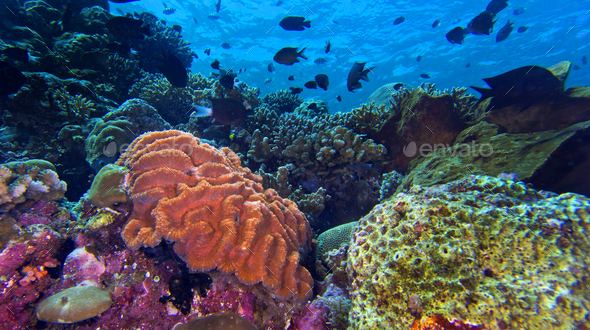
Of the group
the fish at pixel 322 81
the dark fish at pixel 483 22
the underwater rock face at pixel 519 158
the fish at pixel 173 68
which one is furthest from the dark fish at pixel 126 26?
the dark fish at pixel 483 22

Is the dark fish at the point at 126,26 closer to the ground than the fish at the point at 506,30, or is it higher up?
closer to the ground

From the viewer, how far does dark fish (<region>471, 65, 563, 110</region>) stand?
3.42 m

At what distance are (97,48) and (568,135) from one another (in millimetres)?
10880

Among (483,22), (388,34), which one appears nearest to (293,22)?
(483,22)

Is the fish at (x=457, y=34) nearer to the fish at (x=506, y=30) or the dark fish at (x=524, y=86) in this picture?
the fish at (x=506, y=30)

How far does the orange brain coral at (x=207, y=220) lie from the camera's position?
193 centimetres

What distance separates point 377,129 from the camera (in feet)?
15.8

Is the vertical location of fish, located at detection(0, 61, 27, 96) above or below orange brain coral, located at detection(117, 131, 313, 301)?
above

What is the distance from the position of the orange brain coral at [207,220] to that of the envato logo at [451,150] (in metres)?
3.24

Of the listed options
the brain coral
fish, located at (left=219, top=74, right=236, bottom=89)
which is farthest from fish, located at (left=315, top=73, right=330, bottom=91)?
the brain coral

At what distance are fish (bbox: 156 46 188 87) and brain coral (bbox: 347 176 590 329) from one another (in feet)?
16.8

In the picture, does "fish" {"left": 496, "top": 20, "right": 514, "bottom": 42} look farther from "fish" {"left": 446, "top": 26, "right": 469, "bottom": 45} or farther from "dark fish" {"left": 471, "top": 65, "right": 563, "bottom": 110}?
"dark fish" {"left": 471, "top": 65, "right": 563, "bottom": 110}

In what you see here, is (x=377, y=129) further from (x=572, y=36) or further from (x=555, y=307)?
(x=572, y=36)

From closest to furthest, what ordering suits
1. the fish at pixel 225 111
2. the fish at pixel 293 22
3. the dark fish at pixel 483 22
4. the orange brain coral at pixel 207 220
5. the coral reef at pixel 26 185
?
the orange brain coral at pixel 207 220
the coral reef at pixel 26 185
the fish at pixel 225 111
the fish at pixel 293 22
the dark fish at pixel 483 22
